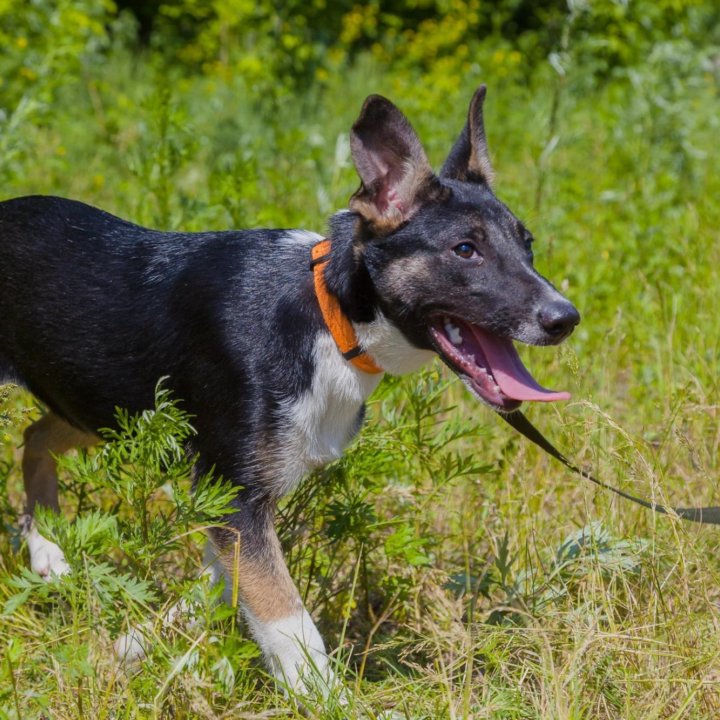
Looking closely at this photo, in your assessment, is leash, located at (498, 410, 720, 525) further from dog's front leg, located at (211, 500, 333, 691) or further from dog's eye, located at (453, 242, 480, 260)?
dog's front leg, located at (211, 500, 333, 691)

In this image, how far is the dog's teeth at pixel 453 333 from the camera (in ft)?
9.45

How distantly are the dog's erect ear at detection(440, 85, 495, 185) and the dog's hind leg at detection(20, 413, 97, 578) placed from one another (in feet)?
4.91

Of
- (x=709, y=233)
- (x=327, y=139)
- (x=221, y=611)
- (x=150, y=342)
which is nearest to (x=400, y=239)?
(x=150, y=342)

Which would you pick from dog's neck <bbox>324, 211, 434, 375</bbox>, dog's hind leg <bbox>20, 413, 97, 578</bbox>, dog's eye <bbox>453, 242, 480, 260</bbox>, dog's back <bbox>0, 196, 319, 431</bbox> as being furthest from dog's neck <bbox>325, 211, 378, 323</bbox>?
dog's hind leg <bbox>20, 413, 97, 578</bbox>

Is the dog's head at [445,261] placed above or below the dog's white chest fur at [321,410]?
above

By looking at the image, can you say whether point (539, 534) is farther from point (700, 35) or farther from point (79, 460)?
point (700, 35)

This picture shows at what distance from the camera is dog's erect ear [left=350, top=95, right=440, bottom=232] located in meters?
2.88

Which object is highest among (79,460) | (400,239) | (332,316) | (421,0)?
(400,239)

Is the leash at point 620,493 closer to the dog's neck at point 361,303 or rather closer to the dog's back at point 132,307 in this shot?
the dog's neck at point 361,303

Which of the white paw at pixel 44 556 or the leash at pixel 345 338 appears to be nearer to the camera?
A: the leash at pixel 345 338

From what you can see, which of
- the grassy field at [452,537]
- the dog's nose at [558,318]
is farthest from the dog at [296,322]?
the grassy field at [452,537]

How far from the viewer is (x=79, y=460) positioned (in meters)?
2.65

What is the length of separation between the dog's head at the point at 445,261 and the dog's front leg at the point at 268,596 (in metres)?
0.66

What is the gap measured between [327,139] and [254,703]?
562 centimetres
